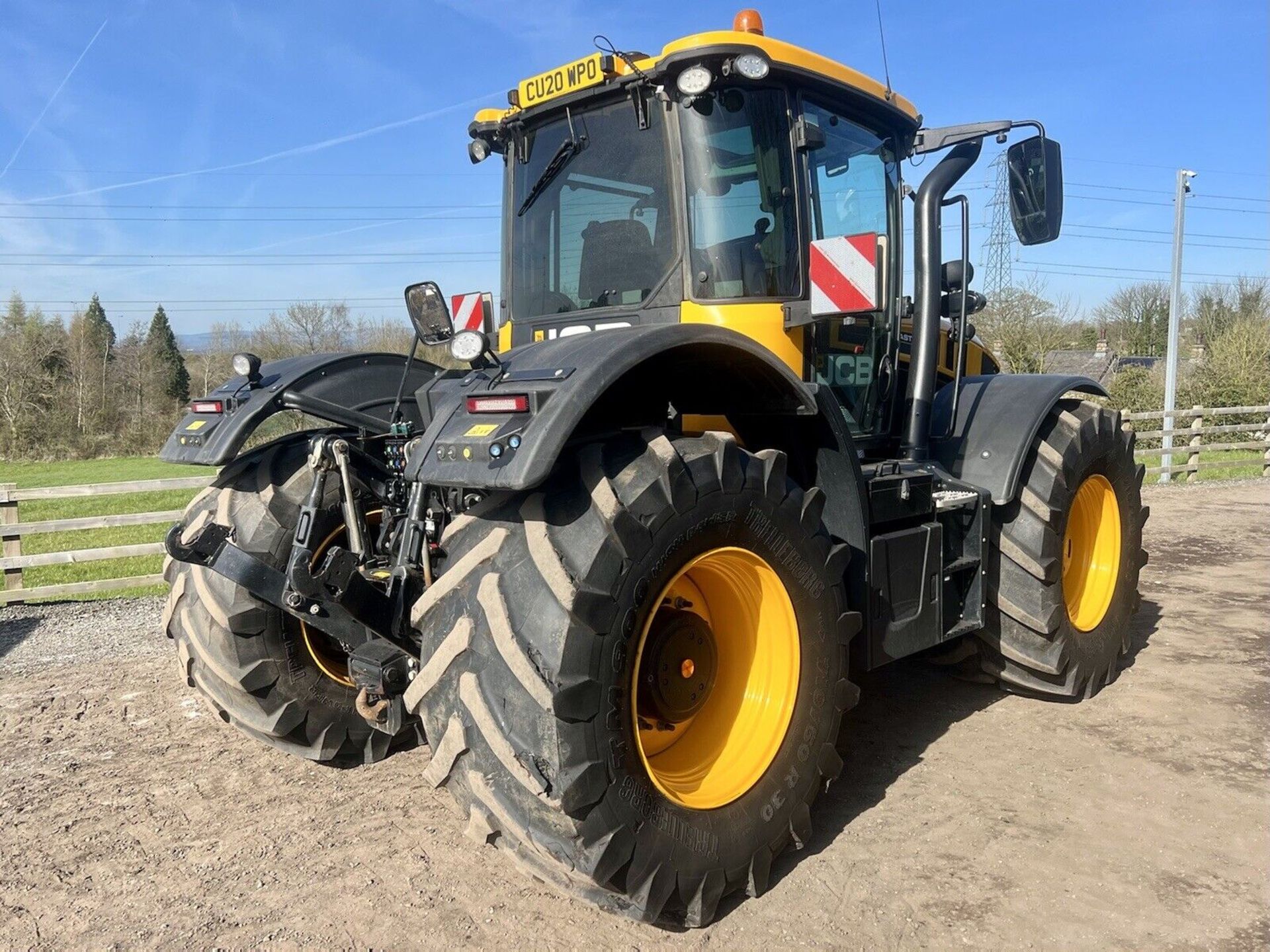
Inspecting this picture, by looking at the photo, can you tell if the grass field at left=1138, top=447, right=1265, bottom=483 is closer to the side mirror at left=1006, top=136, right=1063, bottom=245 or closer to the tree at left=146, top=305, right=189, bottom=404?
the side mirror at left=1006, top=136, right=1063, bottom=245

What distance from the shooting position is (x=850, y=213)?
3.73 meters

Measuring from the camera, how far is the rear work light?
2.29 meters

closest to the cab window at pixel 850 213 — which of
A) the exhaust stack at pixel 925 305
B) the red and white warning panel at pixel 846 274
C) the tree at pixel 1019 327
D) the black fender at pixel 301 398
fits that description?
the exhaust stack at pixel 925 305

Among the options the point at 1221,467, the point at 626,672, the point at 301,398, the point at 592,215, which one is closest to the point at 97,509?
the point at 301,398

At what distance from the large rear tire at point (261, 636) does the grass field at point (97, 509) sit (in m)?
3.48

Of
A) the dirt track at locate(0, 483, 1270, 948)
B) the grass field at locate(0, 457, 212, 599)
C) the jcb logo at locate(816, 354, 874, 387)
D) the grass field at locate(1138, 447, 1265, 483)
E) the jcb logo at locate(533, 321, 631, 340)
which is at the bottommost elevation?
the grass field at locate(1138, 447, 1265, 483)

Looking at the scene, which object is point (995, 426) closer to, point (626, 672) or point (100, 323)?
point (626, 672)

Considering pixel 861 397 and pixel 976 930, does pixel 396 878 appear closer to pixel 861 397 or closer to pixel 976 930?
pixel 976 930

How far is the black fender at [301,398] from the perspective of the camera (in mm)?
3225

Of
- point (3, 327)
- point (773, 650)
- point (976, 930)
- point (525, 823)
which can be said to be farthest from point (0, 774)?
point (3, 327)

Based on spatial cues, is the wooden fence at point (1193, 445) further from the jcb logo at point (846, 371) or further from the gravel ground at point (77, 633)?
the gravel ground at point (77, 633)

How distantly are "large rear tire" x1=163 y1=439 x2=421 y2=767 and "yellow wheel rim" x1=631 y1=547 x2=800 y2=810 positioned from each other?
1.14 meters

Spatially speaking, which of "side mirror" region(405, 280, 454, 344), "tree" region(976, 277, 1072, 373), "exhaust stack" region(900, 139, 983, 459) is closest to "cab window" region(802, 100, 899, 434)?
"exhaust stack" region(900, 139, 983, 459)

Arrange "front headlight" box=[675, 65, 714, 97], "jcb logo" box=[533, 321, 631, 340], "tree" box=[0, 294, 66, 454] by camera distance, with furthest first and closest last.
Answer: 1. "tree" box=[0, 294, 66, 454]
2. "jcb logo" box=[533, 321, 631, 340]
3. "front headlight" box=[675, 65, 714, 97]
